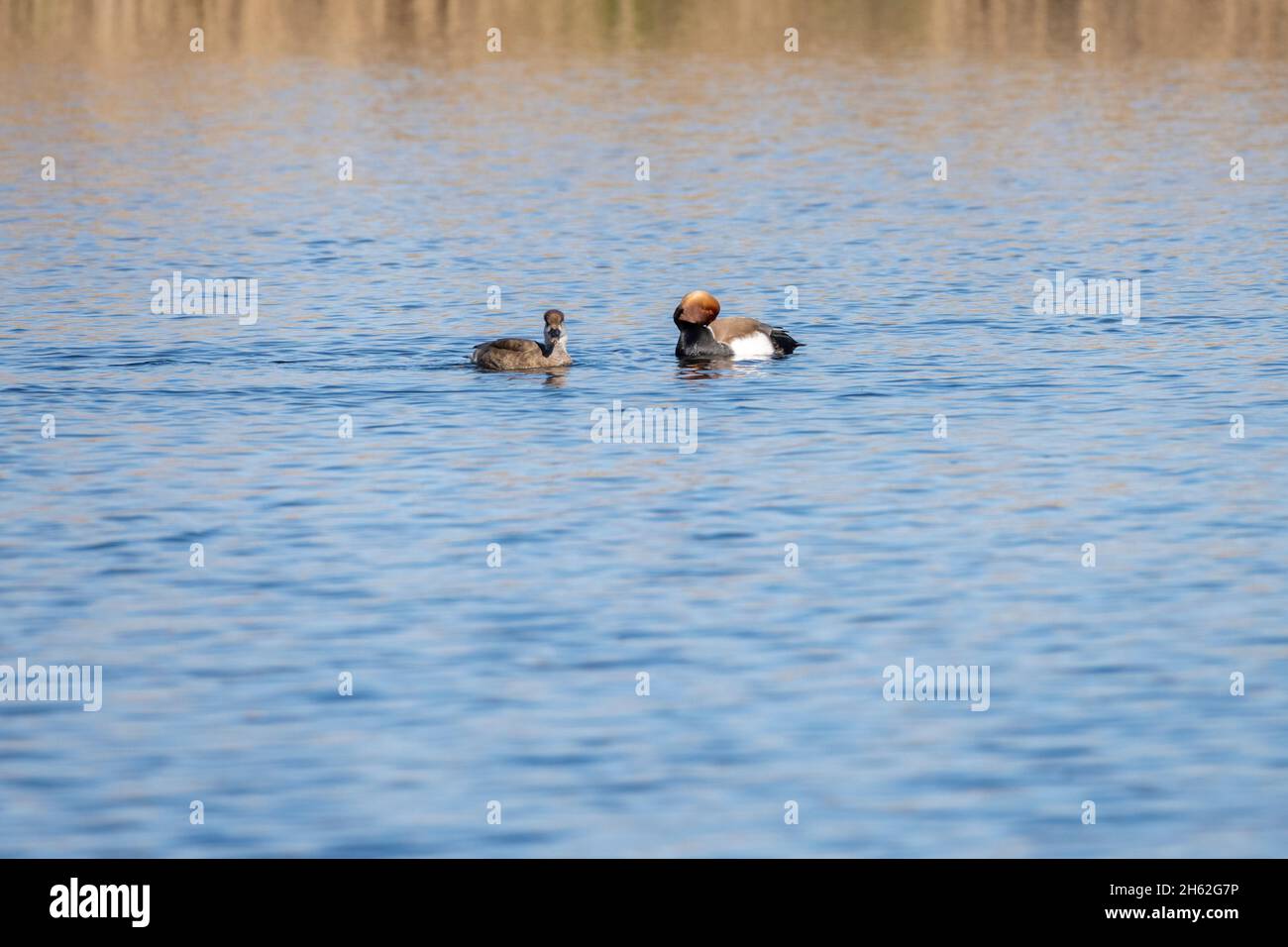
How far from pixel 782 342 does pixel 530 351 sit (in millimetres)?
3070

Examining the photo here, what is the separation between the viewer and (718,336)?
2377 cm

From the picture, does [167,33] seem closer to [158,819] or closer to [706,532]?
[706,532]

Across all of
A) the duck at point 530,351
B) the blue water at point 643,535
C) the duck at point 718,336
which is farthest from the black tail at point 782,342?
the duck at point 530,351

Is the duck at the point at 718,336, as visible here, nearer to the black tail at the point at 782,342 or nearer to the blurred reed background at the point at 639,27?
the black tail at the point at 782,342

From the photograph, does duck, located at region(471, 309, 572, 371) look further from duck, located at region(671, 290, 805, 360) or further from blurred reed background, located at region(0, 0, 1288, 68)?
blurred reed background, located at region(0, 0, 1288, 68)

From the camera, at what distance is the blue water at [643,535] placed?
11172mm

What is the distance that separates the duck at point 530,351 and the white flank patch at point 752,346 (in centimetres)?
216

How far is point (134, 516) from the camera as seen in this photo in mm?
16906

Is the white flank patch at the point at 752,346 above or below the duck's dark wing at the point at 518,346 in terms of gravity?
below

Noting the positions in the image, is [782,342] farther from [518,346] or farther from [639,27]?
[639,27]

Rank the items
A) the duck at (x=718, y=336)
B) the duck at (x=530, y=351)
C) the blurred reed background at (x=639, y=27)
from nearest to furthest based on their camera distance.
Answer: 1. the duck at (x=530, y=351)
2. the duck at (x=718, y=336)
3. the blurred reed background at (x=639, y=27)

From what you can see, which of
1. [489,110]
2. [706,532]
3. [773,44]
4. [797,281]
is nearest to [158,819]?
[706,532]

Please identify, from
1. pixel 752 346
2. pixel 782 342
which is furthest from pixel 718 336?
pixel 782 342
